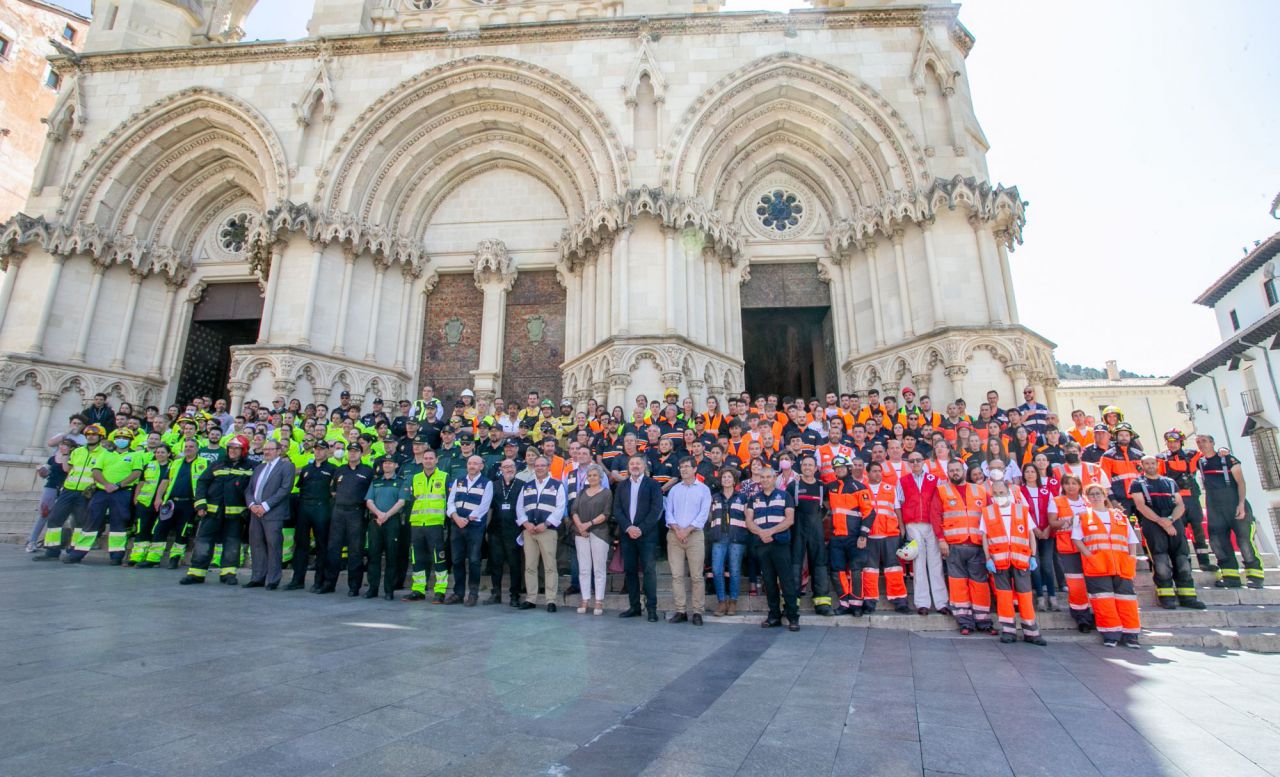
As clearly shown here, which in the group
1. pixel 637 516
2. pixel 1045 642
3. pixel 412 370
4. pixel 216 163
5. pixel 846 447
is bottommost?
pixel 1045 642

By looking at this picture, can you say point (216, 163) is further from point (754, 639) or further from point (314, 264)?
point (754, 639)

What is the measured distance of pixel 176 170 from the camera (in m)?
16.3

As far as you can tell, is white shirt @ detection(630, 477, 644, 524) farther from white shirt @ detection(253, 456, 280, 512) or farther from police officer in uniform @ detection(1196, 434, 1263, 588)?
police officer in uniform @ detection(1196, 434, 1263, 588)

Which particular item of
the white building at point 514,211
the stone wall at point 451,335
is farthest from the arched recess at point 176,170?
the stone wall at point 451,335

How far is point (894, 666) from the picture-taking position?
461 centimetres

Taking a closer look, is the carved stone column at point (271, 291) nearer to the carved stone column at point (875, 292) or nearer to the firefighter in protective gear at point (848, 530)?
the firefighter in protective gear at point (848, 530)

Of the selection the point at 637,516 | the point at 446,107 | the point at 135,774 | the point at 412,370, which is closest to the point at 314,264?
the point at 412,370

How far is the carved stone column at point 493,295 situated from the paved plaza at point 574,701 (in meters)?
9.68

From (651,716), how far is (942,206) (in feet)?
42.8

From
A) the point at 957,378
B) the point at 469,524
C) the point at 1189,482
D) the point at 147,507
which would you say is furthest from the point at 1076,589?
the point at 147,507

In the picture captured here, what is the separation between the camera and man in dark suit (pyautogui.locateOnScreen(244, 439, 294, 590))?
7676 mm

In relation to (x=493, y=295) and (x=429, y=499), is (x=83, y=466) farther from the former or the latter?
(x=493, y=295)

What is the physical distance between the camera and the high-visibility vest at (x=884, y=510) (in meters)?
6.91

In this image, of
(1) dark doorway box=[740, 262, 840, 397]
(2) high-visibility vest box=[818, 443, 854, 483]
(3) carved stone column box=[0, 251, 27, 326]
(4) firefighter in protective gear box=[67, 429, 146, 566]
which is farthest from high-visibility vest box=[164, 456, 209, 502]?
(1) dark doorway box=[740, 262, 840, 397]
